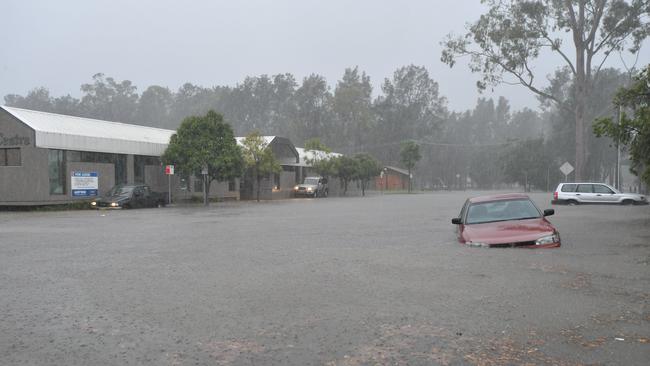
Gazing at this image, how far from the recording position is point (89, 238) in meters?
14.5

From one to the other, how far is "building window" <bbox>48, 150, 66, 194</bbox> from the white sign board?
0.58 m

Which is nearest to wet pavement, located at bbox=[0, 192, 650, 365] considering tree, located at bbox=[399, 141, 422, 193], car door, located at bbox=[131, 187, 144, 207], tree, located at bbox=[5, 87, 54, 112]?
car door, located at bbox=[131, 187, 144, 207]

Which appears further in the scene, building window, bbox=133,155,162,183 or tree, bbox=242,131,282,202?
tree, bbox=242,131,282,202

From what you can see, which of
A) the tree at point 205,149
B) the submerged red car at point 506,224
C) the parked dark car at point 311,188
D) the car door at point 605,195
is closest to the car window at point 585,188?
the car door at point 605,195

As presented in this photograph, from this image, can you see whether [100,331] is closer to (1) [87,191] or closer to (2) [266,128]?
(1) [87,191]

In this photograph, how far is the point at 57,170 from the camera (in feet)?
100

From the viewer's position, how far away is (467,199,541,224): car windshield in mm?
12137

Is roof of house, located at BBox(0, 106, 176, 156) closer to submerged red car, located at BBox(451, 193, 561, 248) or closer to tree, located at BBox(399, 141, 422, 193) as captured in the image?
submerged red car, located at BBox(451, 193, 561, 248)

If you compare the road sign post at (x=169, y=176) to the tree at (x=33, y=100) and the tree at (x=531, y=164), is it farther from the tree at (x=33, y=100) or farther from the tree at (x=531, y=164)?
the tree at (x=33, y=100)

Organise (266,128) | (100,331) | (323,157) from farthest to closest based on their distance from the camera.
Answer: (266,128) → (323,157) → (100,331)

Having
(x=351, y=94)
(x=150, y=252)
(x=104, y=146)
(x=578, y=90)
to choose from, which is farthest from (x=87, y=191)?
(x=351, y=94)

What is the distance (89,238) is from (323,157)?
157ft

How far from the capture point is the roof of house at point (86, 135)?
30016 millimetres

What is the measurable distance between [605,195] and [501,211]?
20.9m
